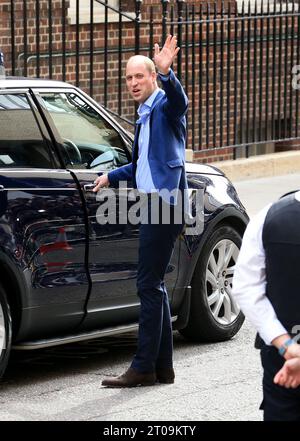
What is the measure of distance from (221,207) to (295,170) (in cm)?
863

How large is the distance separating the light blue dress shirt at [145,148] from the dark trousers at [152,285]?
0.33ft

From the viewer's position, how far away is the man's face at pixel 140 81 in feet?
23.7

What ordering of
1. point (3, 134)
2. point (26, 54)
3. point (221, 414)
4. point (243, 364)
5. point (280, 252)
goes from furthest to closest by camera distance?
point (26, 54) → point (243, 364) → point (3, 134) → point (221, 414) → point (280, 252)

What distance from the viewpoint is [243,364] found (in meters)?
7.93

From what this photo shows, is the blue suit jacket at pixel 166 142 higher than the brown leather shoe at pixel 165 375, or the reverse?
the blue suit jacket at pixel 166 142

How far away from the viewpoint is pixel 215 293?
838cm

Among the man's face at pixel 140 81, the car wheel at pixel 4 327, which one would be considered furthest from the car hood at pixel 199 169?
the car wheel at pixel 4 327

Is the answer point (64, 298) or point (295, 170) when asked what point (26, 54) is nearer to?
point (295, 170)

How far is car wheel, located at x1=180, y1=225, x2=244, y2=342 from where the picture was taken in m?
8.23

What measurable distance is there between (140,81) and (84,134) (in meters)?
0.59

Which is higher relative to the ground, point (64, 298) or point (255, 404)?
point (64, 298)

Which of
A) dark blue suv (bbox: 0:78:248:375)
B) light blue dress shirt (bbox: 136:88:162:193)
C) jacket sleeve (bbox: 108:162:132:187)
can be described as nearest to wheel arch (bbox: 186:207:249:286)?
dark blue suv (bbox: 0:78:248:375)

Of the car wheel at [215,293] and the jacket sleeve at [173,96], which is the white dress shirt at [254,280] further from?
the car wheel at [215,293]

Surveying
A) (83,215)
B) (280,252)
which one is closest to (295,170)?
(83,215)
